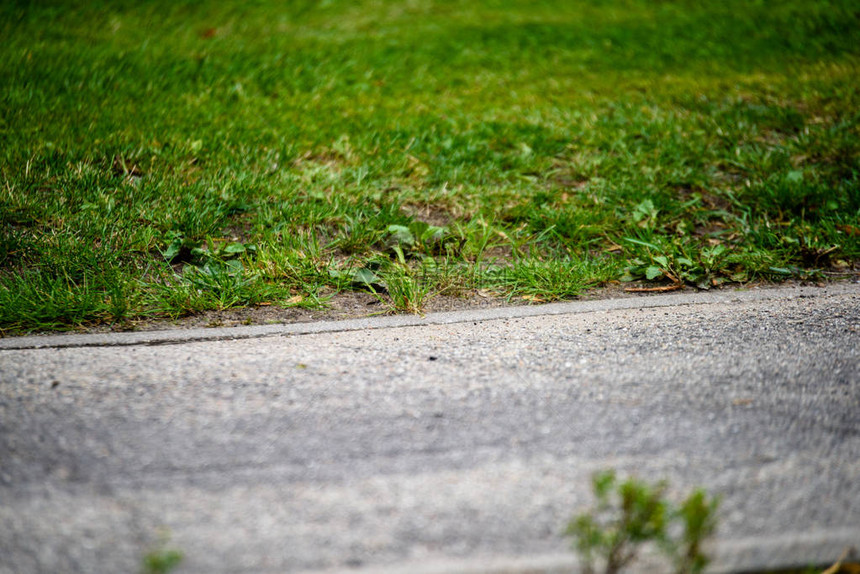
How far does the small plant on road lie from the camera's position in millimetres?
1321

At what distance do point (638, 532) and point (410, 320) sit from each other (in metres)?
1.53

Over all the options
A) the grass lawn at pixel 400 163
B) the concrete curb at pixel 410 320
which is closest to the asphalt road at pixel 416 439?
the concrete curb at pixel 410 320

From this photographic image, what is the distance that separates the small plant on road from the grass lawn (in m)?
1.51

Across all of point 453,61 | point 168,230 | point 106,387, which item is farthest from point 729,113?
point 106,387

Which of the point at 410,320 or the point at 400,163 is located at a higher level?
the point at 400,163

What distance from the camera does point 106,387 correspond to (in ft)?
6.89

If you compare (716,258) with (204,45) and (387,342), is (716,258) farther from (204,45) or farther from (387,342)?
(204,45)

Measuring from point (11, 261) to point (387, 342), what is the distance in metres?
1.92

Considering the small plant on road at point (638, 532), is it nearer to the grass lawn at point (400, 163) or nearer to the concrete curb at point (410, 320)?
the concrete curb at point (410, 320)

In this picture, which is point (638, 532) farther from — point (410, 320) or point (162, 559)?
point (410, 320)

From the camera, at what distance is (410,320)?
2.73 meters

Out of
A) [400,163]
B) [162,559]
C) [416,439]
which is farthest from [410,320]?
[400,163]

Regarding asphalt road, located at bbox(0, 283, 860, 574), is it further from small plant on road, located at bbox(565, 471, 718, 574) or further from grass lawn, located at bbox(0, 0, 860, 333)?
grass lawn, located at bbox(0, 0, 860, 333)

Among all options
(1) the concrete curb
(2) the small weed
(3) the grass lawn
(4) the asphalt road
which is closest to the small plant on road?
(4) the asphalt road
